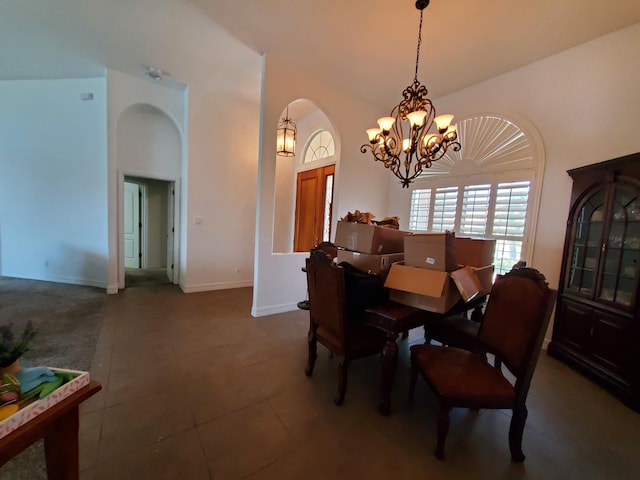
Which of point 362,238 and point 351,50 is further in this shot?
point 351,50

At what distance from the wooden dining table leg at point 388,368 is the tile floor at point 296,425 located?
9cm

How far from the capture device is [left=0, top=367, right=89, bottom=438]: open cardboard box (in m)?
0.69

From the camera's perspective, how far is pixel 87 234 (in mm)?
4359

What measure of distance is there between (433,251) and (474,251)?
0.65 meters

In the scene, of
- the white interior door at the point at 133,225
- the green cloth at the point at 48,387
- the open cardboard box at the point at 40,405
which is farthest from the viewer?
the white interior door at the point at 133,225

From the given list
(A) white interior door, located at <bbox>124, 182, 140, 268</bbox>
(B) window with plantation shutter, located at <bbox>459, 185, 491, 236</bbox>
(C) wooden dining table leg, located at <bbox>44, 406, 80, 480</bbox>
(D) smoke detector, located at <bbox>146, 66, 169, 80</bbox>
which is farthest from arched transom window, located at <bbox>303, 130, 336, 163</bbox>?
(C) wooden dining table leg, located at <bbox>44, 406, 80, 480</bbox>

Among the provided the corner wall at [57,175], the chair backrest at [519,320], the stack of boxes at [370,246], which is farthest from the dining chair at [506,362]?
the corner wall at [57,175]

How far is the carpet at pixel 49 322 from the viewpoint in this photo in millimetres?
1392

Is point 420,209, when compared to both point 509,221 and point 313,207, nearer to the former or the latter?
point 509,221

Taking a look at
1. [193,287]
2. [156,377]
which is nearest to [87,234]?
[193,287]

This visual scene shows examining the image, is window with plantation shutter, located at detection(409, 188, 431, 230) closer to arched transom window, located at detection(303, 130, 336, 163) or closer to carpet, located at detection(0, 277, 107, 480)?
arched transom window, located at detection(303, 130, 336, 163)

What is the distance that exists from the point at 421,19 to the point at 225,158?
11.3 feet

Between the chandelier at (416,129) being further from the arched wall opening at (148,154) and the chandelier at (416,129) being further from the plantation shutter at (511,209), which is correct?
the arched wall opening at (148,154)

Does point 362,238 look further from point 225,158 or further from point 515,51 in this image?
point 225,158
